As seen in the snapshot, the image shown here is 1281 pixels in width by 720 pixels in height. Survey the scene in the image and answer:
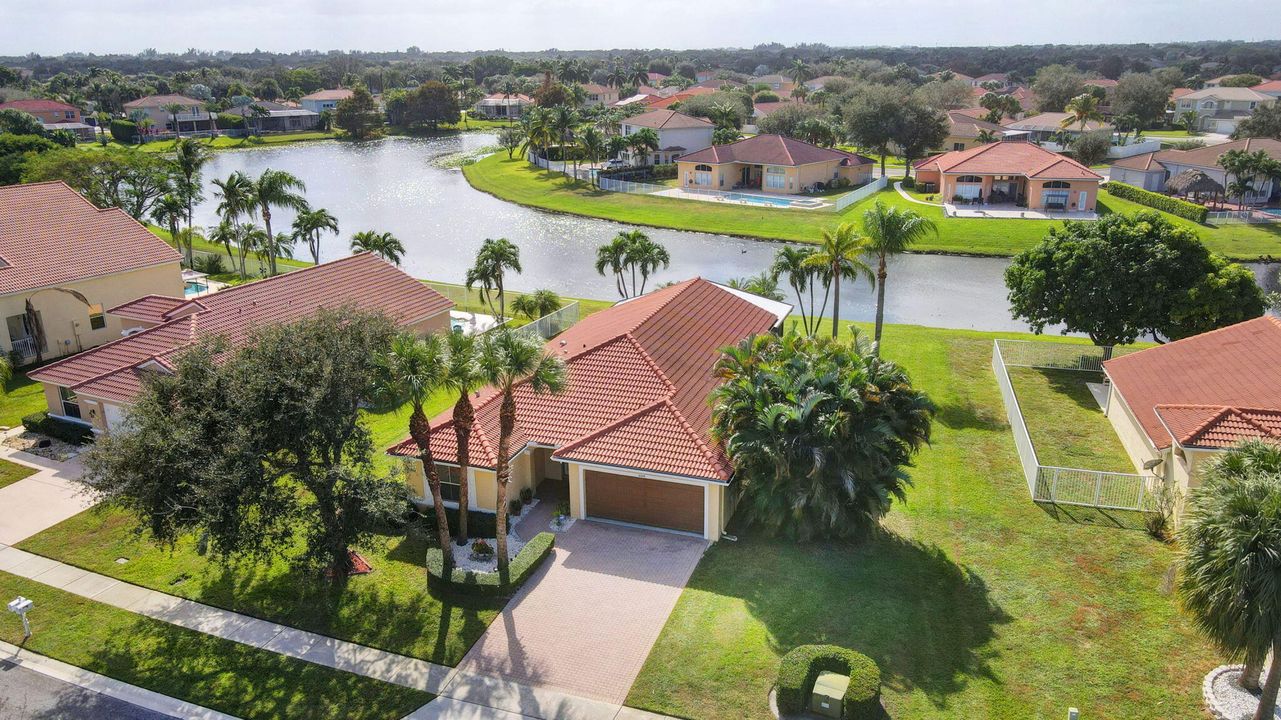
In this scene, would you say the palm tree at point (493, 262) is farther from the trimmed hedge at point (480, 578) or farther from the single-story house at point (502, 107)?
the single-story house at point (502, 107)

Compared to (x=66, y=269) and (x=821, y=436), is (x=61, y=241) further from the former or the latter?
(x=821, y=436)

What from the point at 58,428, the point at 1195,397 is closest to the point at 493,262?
the point at 58,428

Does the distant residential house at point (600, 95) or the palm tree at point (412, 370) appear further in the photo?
the distant residential house at point (600, 95)

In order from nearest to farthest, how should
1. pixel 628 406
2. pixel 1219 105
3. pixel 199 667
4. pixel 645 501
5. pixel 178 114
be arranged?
pixel 199 667 → pixel 645 501 → pixel 628 406 → pixel 1219 105 → pixel 178 114

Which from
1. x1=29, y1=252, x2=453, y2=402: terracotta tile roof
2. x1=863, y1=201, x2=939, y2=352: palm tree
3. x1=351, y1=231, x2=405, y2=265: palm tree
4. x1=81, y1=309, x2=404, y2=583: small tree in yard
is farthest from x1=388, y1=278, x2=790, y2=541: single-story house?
x1=351, y1=231, x2=405, y2=265: palm tree

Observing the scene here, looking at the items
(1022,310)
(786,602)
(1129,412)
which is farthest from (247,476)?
(1022,310)

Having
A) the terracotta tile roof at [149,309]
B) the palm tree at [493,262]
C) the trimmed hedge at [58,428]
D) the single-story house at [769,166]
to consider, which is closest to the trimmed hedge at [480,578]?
the trimmed hedge at [58,428]

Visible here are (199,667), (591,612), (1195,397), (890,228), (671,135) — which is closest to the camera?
(199,667)
